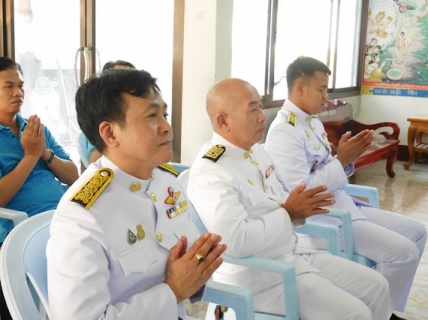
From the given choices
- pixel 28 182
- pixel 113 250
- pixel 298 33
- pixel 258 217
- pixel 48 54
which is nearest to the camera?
pixel 113 250

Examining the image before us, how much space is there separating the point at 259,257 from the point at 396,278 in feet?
3.13

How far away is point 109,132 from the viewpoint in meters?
1.33

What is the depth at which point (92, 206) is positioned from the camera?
123cm

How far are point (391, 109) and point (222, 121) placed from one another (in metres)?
5.80

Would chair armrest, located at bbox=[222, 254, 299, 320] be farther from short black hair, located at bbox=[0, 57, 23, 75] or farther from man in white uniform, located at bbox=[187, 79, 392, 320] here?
short black hair, located at bbox=[0, 57, 23, 75]

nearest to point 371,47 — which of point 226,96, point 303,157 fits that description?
point 303,157

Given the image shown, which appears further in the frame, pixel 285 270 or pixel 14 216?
pixel 14 216

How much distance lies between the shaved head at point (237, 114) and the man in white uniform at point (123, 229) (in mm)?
655

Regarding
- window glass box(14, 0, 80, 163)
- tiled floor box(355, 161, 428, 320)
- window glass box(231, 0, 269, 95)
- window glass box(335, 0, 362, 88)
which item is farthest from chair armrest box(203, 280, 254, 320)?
window glass box(335, 0, 362, 88)

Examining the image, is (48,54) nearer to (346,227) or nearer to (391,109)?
(346,227)

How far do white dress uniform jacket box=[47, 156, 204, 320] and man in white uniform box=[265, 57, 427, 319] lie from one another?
1.15m

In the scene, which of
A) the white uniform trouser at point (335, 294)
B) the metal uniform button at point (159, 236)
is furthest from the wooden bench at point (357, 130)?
the metal uniform button at point (159, 236)

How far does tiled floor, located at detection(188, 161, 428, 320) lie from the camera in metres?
2.85

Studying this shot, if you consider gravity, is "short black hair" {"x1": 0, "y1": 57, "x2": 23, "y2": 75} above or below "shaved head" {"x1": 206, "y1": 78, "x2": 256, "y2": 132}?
above
